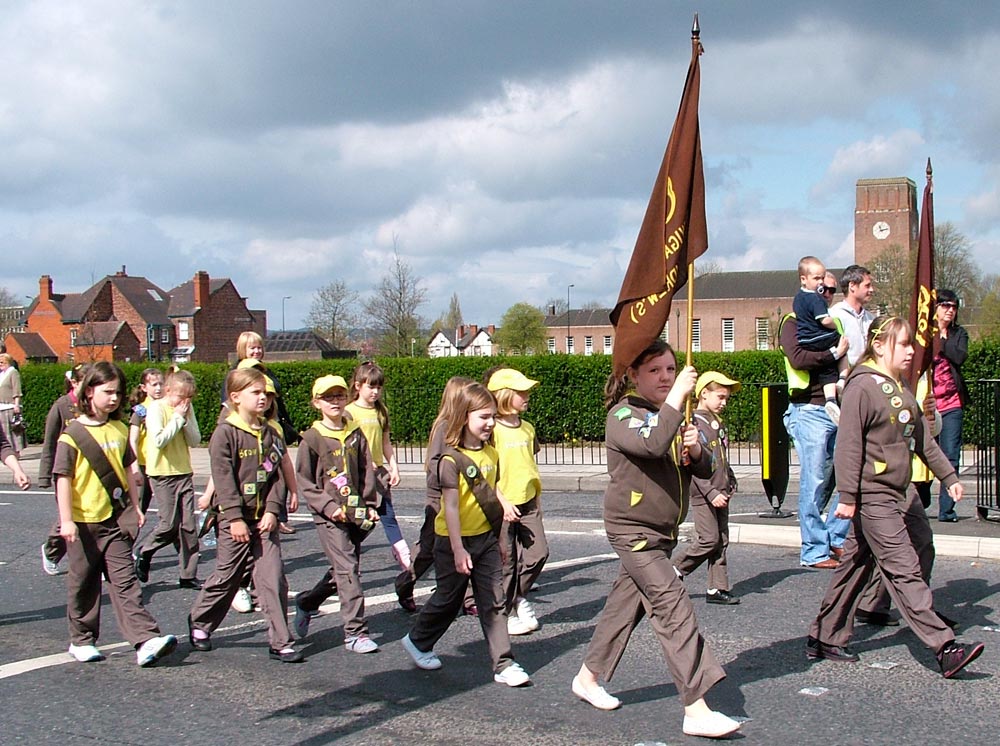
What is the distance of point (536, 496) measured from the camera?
6.83 meters

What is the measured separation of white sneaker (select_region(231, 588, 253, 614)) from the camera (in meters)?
7.46

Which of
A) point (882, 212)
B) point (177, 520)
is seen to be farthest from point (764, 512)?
Answer: point (882, 212)

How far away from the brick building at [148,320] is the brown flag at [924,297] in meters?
75.8

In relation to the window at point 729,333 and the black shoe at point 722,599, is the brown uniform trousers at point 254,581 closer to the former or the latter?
the black shoe at point 722,599

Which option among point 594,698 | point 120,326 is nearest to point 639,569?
point 594,698

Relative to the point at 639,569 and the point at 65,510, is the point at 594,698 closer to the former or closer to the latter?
the point at 639,569

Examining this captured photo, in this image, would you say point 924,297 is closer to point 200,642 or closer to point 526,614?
point 526,614

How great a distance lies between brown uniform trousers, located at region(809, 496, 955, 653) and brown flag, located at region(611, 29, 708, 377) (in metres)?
1.72

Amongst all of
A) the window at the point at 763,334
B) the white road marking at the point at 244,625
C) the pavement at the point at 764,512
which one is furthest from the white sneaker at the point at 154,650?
the window at the point at 763,334

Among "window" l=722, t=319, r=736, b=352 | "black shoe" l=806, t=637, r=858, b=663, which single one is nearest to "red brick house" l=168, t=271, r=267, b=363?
"window" l=722, t=319, r=736, b=352

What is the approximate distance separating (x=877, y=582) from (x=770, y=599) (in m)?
1.01

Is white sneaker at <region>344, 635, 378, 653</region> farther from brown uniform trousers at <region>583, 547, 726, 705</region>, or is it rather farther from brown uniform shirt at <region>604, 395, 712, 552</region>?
brown uniform shirt at <region>604, 395, 712, 552</region>

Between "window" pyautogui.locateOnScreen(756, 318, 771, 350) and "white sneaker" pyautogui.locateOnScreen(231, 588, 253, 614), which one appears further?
"window" pyautogui.locateOnScreen(756, 318, 771, 350)

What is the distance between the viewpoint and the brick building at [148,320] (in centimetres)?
8381
